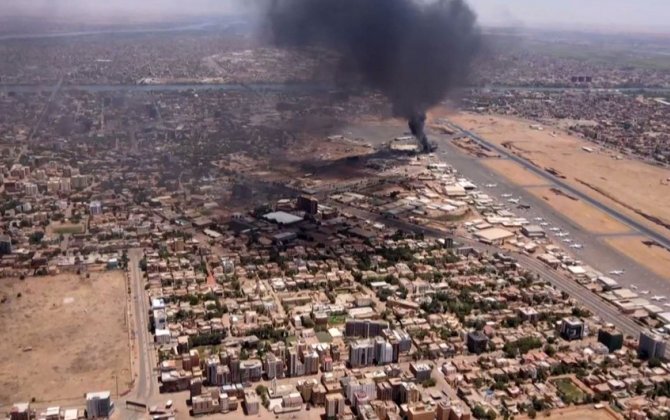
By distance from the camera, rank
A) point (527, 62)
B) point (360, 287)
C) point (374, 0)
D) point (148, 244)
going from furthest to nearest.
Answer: point (527, 62) → point (374, 0) → point (148, 244) → point (360, 287)

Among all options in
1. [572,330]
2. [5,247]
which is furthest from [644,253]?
[5,247]

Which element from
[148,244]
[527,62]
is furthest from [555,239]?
[527,62]

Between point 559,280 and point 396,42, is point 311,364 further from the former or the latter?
point 396,42

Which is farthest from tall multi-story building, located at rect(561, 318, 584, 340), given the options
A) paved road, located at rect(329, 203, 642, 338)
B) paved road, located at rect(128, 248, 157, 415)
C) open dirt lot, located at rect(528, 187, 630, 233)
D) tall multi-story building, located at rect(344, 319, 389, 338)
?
paved road, located at rect(128, 248, 157, 415)

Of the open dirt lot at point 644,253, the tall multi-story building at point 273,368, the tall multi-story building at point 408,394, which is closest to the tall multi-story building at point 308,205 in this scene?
the open dirt lot at point 644,253

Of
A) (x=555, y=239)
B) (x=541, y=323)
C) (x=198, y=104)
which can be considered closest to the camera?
(x=541, y=323)

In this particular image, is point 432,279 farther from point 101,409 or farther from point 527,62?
point 527,62
